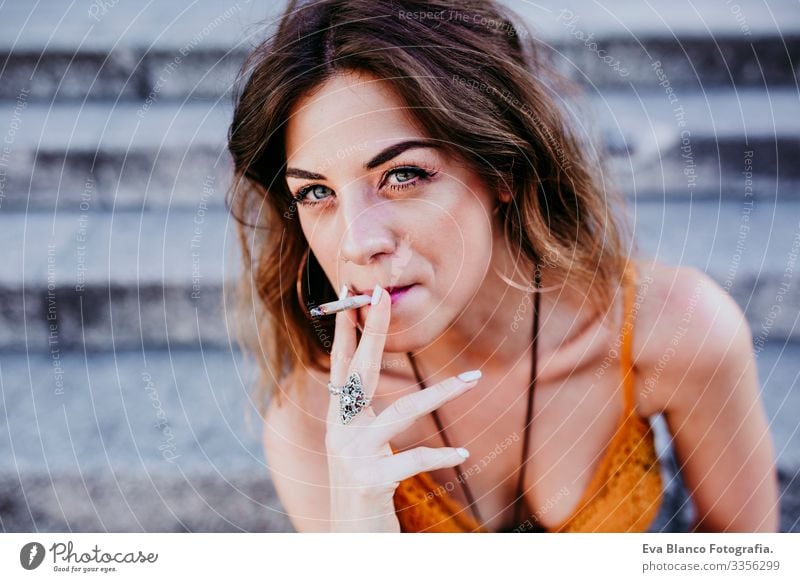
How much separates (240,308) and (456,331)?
222 millimetres

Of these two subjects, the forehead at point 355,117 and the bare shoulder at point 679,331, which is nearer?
the forehead at point 355,117

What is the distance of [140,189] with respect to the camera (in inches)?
27.2

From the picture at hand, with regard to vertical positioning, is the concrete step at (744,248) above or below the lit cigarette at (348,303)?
above

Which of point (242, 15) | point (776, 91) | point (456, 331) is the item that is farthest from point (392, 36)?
point (776, 91)

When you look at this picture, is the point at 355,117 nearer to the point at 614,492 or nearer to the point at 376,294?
the point at 376,294

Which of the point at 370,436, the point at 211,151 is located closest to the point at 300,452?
the point at 370,436

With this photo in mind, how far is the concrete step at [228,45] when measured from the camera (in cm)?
65

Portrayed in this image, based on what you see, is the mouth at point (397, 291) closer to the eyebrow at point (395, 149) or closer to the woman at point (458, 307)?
the woman at point (458, 307)

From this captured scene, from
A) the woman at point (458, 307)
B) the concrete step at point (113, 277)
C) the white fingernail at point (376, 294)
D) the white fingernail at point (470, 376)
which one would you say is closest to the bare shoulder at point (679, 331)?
the woman at point (458, 307)

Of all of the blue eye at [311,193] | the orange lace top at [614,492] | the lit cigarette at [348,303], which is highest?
the blue eye at [311,193]

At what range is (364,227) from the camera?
0.60 metres

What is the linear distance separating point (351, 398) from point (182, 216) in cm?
25
